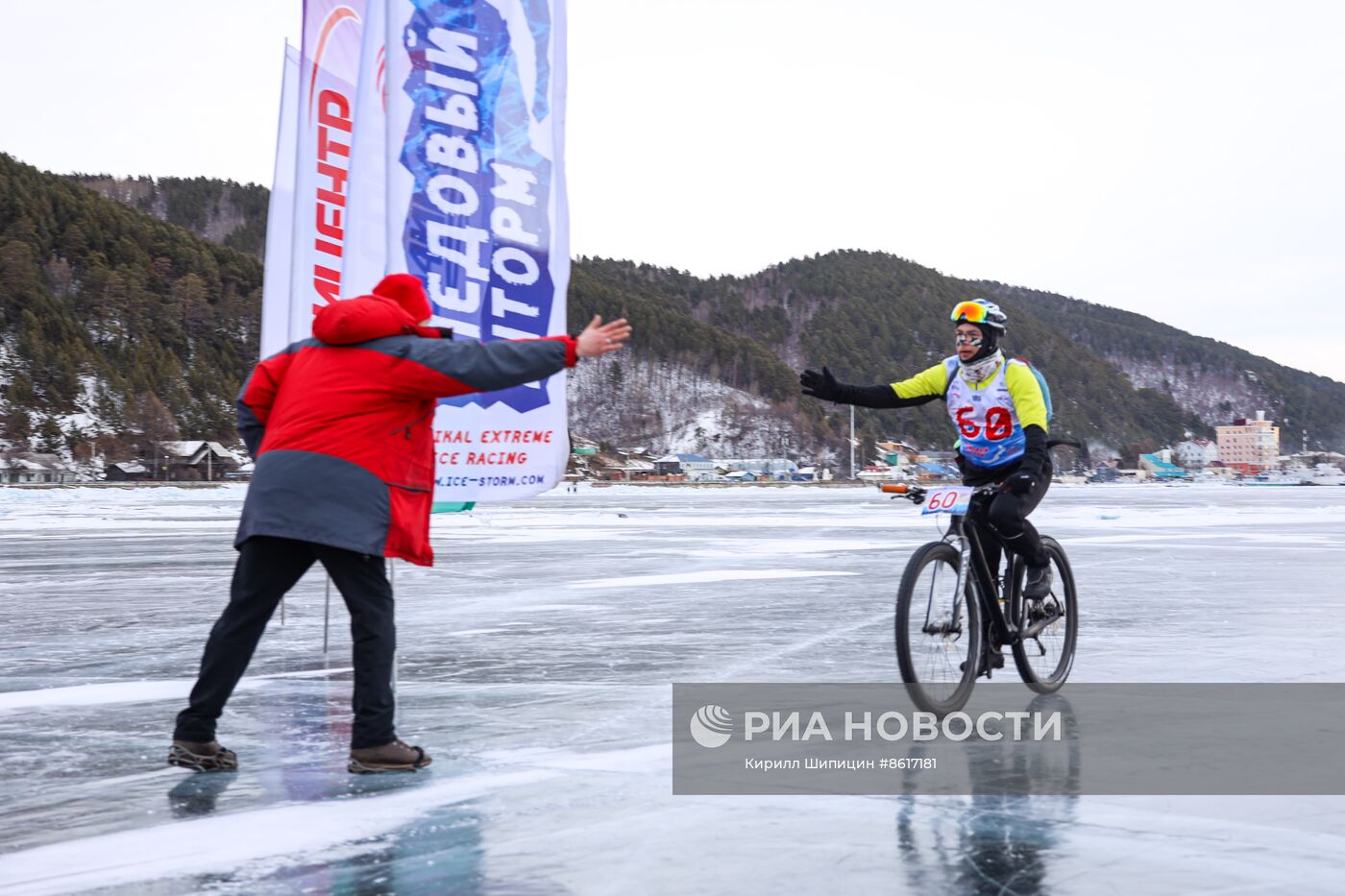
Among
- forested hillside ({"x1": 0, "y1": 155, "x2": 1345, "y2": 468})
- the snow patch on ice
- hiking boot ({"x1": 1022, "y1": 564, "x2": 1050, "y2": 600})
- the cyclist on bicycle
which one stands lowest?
the snow patch on ice

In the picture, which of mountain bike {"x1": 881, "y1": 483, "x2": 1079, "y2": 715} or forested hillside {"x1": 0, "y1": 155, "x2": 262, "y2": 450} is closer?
mountain bike {"x1": 881, "y1": 483, "x2": 1079, "y2": 715}

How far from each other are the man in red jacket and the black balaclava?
6.35ft

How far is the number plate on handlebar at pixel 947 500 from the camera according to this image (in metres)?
5.25

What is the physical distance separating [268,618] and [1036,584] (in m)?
3.37

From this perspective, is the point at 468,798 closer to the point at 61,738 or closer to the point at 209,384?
the point at 61,738

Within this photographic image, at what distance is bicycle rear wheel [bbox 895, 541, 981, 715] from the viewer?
16.8ft

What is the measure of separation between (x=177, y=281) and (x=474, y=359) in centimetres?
16591

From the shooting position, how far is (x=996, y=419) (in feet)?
18.4

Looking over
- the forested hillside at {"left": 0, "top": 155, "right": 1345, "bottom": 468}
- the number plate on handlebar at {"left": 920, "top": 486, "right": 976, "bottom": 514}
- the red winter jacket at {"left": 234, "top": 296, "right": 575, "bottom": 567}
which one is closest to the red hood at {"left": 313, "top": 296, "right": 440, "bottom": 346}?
the red winter jacket at {"left": 234, "top": 296, "right": 575, "bottom": 567}

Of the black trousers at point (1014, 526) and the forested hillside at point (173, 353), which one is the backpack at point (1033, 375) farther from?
the forested hillside at point (173, 353)

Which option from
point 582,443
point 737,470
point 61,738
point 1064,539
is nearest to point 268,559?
point 61,738

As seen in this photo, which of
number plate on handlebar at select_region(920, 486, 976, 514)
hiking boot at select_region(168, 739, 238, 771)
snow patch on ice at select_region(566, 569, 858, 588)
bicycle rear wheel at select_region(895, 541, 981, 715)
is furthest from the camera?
snow patch on ice at select_region(566, 569, 858, 588)

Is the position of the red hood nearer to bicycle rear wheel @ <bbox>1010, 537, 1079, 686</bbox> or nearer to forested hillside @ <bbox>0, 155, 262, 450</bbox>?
bicycle rear wheel @ <bbox>1010, 537, 1079, 686</bbox>

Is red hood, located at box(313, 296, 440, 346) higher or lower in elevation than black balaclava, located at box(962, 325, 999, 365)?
lower
